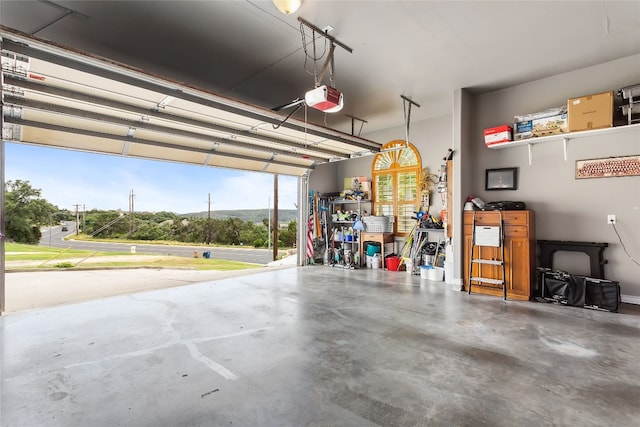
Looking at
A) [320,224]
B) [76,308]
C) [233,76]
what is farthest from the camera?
[320,224]

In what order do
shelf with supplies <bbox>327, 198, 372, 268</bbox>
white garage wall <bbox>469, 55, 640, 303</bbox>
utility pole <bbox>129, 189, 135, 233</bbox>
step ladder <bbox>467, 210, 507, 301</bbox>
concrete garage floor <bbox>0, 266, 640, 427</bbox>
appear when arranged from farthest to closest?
utility pole <bbox>129, 189, 135, 233</bbox>
shelf with supplies <bbox>327, 198, 372, 268</bbox>
step ladder <bbox>467, 210, 507, 301</bbox>
white garage wall <bbox>469, 55, 640, 303</bbox>
concrete garage floor <bbox>0, 266, 640, 427</bbox>

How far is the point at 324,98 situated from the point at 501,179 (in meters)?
4.02

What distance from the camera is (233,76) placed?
5.06 meters

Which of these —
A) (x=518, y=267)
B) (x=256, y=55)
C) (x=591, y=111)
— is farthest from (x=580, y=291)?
(x=256, y=55)

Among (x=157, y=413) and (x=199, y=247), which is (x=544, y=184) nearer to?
(x=157, y=413)

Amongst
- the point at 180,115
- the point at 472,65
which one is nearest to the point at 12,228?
the point at 180,115

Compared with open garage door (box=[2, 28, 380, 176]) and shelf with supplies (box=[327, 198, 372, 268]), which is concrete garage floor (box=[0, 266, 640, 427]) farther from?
shelf with supplies (box=[327, 198, 372, 268])

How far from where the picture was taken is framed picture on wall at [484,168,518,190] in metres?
5.56

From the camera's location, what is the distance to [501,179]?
5684mm

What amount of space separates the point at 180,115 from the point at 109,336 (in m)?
3.16

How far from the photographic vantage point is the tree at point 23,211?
1639cm

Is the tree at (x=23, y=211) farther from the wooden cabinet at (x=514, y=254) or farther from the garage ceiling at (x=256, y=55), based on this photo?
the wooden cabinet at (x=514, y=254)

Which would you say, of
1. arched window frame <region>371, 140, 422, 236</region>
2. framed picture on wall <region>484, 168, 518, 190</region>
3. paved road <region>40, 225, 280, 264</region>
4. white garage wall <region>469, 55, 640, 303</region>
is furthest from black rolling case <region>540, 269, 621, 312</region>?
paved road <region>40, 225, 280, 264</region>

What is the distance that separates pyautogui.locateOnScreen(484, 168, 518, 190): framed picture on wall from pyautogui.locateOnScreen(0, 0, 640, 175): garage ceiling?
1623mm
